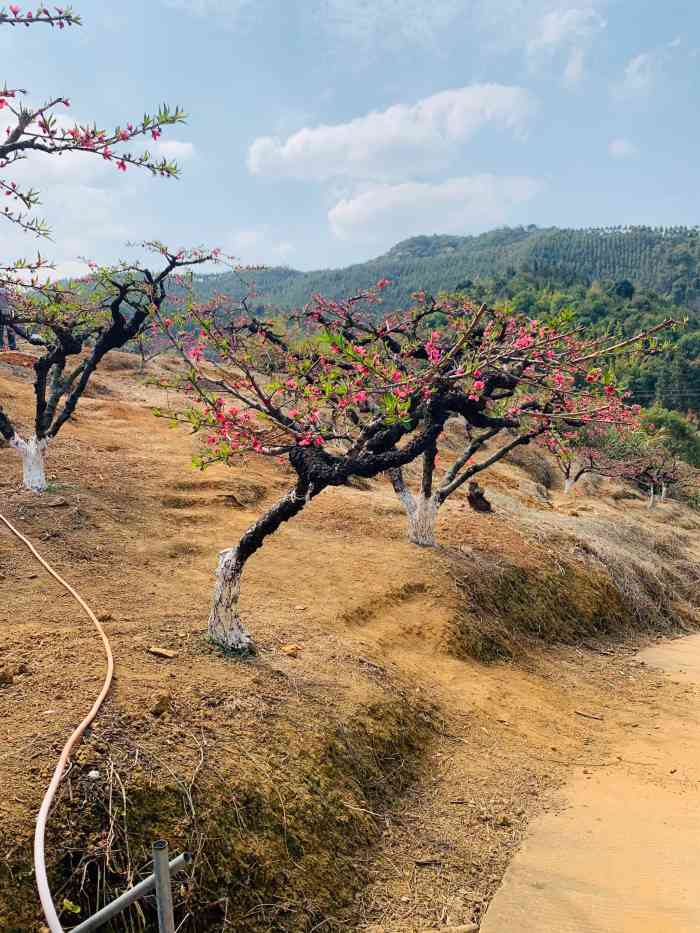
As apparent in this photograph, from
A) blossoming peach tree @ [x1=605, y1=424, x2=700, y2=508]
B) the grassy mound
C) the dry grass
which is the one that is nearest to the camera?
the grassy mound

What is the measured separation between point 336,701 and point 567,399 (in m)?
4.15

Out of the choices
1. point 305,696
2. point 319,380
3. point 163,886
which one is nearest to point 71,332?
point 319,380

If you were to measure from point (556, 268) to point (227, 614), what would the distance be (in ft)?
304

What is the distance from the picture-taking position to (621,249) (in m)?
113

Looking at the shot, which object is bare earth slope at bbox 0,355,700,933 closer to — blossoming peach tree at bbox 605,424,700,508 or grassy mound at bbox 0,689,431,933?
grassy mound at bbox 0,689,431,933

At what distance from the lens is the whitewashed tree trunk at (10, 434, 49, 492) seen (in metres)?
8.82

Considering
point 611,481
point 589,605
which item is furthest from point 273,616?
point 611,481

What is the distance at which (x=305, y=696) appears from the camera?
5.11 m

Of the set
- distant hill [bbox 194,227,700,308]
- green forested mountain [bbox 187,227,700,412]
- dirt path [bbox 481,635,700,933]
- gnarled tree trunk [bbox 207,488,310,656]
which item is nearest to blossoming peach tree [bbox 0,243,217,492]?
gnarled tree trunk [bbox 207,488,310,656]

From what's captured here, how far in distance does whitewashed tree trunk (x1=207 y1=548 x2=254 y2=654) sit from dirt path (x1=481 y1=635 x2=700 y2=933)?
2721 mm

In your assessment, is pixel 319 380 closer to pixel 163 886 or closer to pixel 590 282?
pixel 163 886

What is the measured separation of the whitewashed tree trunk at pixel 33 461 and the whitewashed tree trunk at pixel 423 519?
5557 mm

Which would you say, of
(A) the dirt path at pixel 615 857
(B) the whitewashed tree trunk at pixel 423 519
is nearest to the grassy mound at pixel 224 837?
(A) the dirt path at pixel 615 857

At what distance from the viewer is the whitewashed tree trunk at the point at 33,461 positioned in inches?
347
